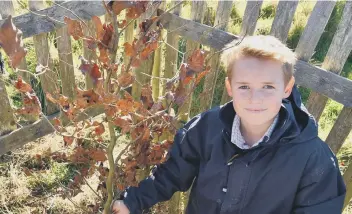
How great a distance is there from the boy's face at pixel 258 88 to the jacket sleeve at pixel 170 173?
1.11ft

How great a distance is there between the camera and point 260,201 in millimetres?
1638

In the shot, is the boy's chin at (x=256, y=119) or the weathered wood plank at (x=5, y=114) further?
the weathered wood plank at (x=5, y=114)

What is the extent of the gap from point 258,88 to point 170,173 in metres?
0.61

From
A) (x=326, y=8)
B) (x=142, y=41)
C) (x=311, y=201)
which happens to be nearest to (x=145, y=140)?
(x=142, y=41)

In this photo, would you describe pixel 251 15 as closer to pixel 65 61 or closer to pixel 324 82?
pixel 324 82

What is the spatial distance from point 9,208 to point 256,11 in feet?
6.74

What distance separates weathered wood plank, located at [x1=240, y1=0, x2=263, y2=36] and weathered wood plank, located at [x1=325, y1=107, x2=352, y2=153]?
0.67 meters

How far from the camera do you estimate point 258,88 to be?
5.04ft

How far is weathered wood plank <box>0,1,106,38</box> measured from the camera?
2352 millimetres

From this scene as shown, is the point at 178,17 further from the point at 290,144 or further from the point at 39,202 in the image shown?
the point at 39,202

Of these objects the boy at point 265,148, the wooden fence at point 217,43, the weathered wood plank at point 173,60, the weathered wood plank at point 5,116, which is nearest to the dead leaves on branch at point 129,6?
the boy at point 265,148

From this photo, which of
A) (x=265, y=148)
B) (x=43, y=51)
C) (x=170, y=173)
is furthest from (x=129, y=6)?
(x=43, y=51)

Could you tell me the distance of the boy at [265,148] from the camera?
1.54 m

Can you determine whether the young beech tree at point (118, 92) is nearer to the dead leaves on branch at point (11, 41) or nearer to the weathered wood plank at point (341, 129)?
the dead leaves on branch at point (11, 41)
